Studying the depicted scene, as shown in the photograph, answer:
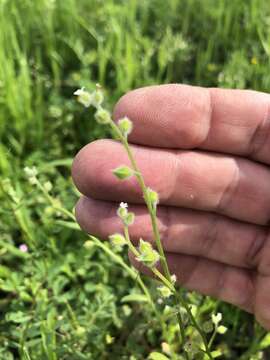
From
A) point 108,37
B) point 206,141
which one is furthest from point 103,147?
point 108,37

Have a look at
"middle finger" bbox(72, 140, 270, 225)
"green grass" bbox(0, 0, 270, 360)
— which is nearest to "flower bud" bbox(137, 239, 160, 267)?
"middle finger" bbox(72, 140, 270, 225)

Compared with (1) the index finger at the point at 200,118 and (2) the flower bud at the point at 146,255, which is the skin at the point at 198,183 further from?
(2) the flower bud at the point at 146,255

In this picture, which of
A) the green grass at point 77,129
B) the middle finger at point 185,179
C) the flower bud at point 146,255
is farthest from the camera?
the green grass at point 77,129

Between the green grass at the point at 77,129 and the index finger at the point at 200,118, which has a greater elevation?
the index finger at the point at 200,118

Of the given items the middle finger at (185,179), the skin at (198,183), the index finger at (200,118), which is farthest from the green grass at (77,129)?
the index finger at (200,118)

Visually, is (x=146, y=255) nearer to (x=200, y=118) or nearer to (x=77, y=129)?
(x=200, y=118)

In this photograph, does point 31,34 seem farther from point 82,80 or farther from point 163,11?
point 163,11

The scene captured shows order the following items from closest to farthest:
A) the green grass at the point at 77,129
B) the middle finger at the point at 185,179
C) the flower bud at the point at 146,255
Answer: the flower bud at the point at 146,255 < the middle finger at the point at 185,179 < the green grass at the point at 77,129

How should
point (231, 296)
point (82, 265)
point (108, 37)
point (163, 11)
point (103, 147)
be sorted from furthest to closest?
1. point (163, 11)
2. point (108, 37)
3. point (82, 265)
4. point (231, 296)
5. point (103, 147)
